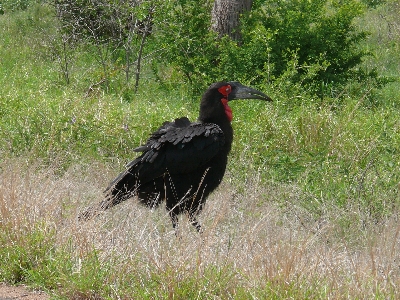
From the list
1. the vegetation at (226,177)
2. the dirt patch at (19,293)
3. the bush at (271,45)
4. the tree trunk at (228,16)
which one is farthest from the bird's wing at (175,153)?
the tree trunk at (228,16)

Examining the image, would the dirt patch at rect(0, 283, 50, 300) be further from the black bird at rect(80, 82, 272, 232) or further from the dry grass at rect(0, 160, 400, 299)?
the black bird at rect(80, 82, 272, 232)

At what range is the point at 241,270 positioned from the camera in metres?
3.83

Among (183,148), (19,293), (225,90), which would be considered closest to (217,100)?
(225,90)

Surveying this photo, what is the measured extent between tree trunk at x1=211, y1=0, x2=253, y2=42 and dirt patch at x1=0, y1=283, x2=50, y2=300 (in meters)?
7.44

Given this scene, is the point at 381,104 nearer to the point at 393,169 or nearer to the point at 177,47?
the point at 177,47

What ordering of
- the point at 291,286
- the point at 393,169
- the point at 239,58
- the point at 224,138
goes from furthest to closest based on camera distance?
the point at 239,58, the point at 393,169, the point at 224,138, the point at 291,286

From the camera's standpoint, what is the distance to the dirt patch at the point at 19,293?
Answer: 404 cm

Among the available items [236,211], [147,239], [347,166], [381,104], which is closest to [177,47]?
[381,104]

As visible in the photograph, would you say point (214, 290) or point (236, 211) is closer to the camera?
point (214, 290)

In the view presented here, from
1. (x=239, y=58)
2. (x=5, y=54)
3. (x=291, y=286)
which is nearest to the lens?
(x=291, y=286)

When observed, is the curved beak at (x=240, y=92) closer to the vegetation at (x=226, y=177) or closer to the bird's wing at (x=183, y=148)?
the bird's wing at (x=183, y=148)

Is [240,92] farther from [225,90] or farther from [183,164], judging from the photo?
[183,164]

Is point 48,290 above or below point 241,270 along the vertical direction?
below

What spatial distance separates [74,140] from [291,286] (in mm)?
4109
